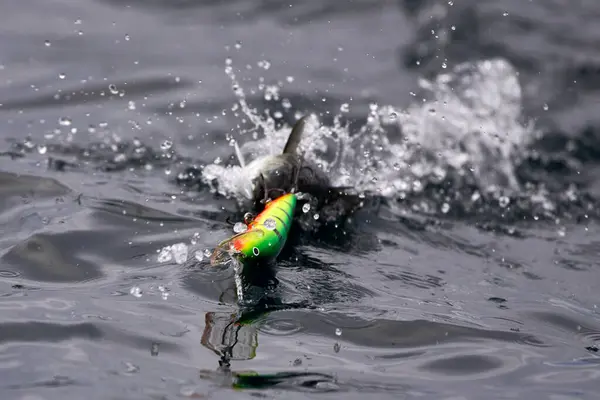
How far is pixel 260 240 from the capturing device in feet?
13.2

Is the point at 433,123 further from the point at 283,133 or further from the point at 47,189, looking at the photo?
the point at 47,189

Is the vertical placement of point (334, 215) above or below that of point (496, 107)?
below

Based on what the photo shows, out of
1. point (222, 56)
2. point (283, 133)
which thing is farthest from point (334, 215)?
point (222, 56)

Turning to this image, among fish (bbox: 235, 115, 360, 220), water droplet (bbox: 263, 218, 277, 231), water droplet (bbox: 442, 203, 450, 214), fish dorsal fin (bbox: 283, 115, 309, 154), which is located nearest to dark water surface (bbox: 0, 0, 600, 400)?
water droplet (bbox: 442, 203, 450, 214)

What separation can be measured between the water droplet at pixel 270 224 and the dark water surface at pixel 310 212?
0.32 m

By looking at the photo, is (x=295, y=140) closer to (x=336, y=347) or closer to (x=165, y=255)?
(x=165, y=255)

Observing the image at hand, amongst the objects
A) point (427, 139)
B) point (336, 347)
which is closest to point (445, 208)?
point (427, 139)

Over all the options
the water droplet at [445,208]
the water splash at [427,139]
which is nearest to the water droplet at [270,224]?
the water splash at [427,139]

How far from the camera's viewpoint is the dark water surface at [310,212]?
3.65 meters

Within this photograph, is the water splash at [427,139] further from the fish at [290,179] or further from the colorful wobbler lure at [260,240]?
the colorful wobbler lure at [260,240]

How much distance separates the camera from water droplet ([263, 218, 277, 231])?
163 inches

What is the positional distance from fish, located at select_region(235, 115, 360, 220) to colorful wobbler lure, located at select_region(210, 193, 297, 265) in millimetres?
345

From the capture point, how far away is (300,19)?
8.47 meters

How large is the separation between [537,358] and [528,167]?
3.10 meters
